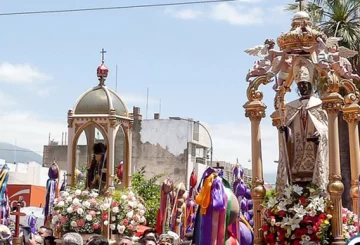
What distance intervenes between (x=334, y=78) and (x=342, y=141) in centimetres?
548

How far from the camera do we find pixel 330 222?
31.0ft

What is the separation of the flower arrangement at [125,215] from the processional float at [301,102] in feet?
12.6

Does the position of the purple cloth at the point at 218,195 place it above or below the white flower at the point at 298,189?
below

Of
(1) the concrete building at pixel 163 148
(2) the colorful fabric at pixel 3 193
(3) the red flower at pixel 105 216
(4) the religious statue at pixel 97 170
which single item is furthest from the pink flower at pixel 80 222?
(1) the concrete building at pixel 163 148

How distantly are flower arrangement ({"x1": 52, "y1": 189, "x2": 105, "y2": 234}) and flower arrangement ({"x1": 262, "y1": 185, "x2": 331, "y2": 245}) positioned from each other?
440 centimetres

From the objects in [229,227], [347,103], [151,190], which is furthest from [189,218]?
[151,190]

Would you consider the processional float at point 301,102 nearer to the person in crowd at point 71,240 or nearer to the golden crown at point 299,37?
the golden crown at point 299,37

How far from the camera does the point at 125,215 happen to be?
535 inches

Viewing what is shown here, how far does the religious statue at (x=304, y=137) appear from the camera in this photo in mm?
10184

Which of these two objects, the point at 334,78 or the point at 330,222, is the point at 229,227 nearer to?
the point at 330,222

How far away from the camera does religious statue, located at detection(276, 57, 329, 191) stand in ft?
33.4

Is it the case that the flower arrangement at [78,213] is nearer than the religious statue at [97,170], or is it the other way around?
the flower arrangement at [78,213]

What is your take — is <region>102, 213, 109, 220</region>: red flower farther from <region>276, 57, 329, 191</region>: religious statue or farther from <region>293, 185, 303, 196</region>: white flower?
<region>293, 185, 303, 196</region>: white flower

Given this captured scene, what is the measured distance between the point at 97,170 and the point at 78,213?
1810 millimetres
